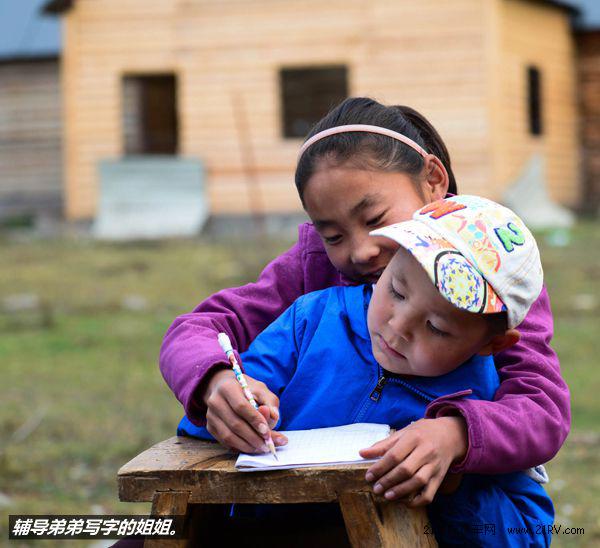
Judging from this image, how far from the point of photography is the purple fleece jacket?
7.02 ft

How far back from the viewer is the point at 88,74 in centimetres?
1677

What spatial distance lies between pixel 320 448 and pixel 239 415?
184 millimetres

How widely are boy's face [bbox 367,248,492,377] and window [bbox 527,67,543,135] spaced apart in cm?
1610

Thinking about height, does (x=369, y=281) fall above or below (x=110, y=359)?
above

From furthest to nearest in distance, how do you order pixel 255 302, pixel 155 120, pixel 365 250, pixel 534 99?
pixel 155 120 → pixel 534 99 → pixel 255 302 → pixel 365 250

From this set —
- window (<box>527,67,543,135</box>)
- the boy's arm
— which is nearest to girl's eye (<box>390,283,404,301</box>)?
the boy's arm

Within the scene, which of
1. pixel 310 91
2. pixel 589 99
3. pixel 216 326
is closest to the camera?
pixel 216 326

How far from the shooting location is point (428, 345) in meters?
2.17

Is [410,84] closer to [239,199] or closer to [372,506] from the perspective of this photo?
[239,199]

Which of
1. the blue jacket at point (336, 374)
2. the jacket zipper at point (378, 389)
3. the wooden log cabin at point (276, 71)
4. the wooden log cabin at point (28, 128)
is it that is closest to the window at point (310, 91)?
the wooden log cabin at point (28, 128)

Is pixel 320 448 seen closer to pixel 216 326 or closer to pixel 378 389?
pixel 378 389

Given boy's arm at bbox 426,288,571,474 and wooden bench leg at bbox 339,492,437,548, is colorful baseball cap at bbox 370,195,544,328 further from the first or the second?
wooden bench leg at bbox 339,492,437,548

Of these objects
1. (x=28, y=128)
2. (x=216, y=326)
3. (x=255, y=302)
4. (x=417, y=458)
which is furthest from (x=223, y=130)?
(x=417, y=458)

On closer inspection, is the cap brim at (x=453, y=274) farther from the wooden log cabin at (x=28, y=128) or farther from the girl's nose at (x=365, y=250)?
the wooden log cabin at (x=28, y=128)
